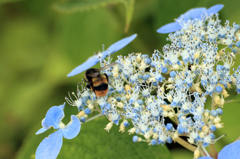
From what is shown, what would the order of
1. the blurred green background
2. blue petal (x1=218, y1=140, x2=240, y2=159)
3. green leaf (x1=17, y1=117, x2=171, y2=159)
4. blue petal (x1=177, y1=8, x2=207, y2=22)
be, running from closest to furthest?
1. blue petal (x1=218, y1=140, x2=240, y2=159)
2. green leaf (x1=17, y1=117, x2=171, y2=159)
3. blue petal (x1=177, y1=8, x2=207, y2=22)
4. the blurred green background

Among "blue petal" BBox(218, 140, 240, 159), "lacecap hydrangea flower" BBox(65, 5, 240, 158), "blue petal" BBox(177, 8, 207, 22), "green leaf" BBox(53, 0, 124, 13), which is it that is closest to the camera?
"blue petal" BBox(218, 140, 240, 159)

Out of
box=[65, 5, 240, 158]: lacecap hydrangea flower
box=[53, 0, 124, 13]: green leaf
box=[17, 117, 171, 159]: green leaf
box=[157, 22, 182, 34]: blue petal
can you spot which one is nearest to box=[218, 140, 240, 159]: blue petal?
box=[65, 5, 240, 158]: lacecap hydrangea flower

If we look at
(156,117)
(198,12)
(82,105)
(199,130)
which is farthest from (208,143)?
(198,12)

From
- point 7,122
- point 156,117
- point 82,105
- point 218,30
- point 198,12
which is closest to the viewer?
point 156,117

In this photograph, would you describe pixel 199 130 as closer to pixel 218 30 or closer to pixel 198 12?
pixel 218 30

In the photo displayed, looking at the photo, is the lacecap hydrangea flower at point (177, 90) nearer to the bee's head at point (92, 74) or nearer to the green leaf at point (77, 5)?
the bee's head at point (92, 74)

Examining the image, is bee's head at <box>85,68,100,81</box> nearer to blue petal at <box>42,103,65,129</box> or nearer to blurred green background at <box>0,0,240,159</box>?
blue petal at <box>42,103,65,129</box>
